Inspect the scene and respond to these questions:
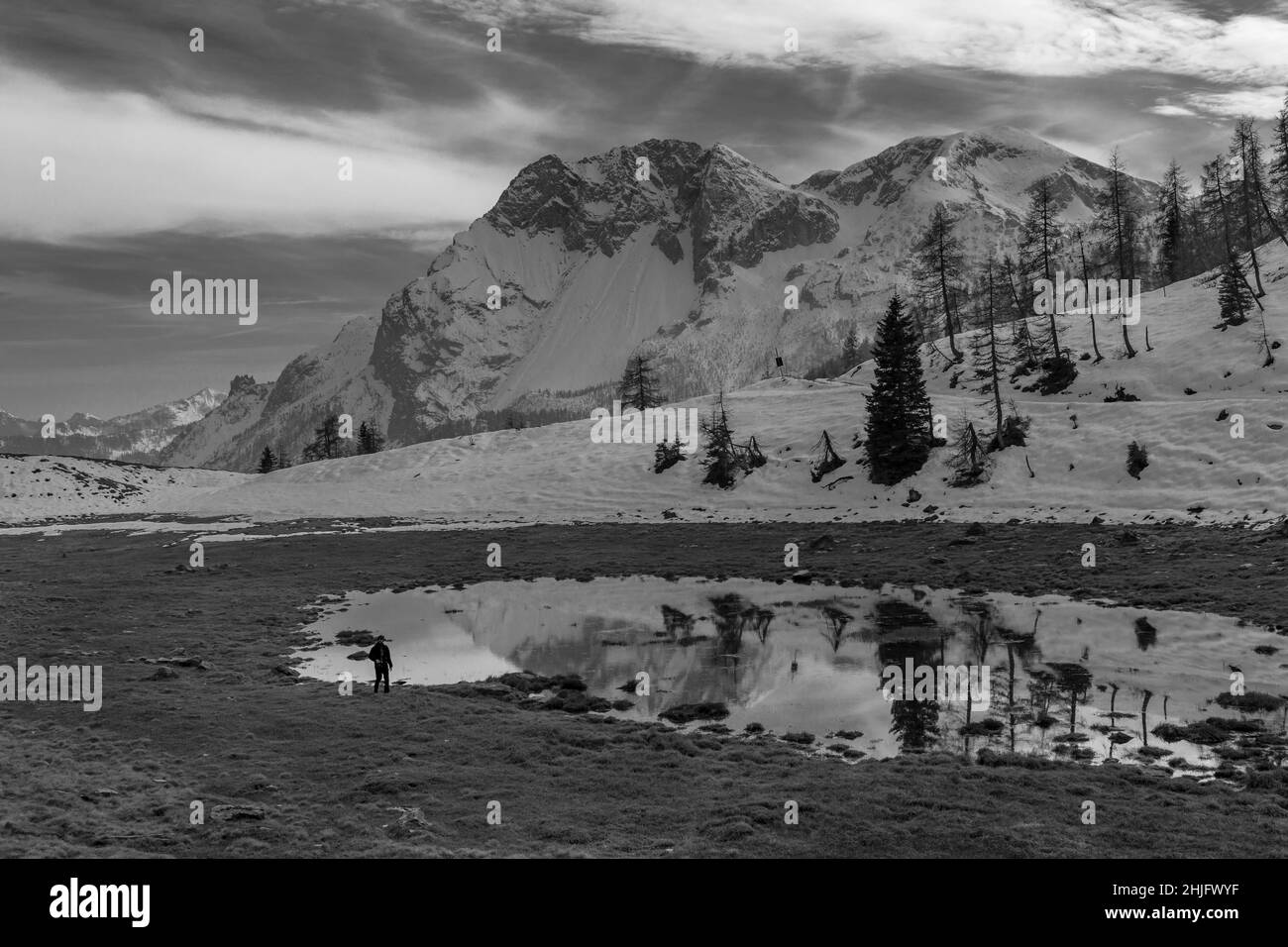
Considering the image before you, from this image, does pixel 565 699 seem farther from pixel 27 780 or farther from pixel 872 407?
pixel 872 407

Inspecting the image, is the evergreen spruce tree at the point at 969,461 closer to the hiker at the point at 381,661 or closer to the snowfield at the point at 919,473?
the snowfield at the point at 919,473

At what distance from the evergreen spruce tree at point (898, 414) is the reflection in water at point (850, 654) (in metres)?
28.8

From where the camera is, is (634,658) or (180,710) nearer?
(180,710)

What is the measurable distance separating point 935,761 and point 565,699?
958 centimetres

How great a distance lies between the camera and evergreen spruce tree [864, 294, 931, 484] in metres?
63.5

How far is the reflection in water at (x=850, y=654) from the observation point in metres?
18.6

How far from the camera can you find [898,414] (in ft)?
212

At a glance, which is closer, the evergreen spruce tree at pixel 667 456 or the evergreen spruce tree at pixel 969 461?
the evergreen spruce tree at pixel 969 461

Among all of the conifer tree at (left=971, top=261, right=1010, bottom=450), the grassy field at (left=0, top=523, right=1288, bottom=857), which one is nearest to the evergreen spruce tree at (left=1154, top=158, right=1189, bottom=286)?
the conifer tree at (left=971, top=261, right=1010, bottom=450)

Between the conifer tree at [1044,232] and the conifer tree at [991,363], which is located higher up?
the conifer tree at [1044,232]

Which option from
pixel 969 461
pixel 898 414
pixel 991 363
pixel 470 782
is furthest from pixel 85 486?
pixel 470 782

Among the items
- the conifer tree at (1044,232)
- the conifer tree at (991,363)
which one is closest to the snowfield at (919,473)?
the conifer tree at (991,363)
